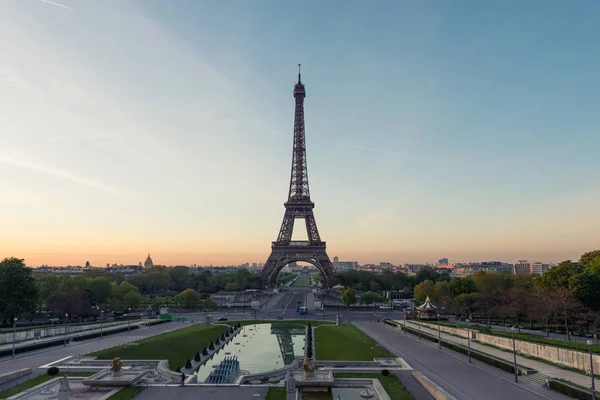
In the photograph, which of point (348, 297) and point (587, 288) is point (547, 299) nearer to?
point (587, 288)

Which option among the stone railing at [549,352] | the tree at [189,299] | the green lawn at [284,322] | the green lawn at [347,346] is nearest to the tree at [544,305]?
the stone railing at [549,352]

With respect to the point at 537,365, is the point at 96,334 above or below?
below

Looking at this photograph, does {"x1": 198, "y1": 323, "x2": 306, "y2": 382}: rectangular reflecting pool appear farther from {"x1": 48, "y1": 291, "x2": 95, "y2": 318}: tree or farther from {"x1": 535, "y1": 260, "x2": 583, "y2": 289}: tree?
{"x1": 535, "y1": 260, "x2": 583, "y2": 289}: tree

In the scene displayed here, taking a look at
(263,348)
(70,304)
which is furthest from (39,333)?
(263,348)

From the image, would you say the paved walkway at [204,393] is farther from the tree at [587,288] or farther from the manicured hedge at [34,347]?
the tree at [587,288]

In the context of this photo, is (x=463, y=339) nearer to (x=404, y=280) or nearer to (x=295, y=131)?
(x=295, y=131)

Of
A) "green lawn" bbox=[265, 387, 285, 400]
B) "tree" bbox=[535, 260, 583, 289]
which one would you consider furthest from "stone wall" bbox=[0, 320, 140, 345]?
"tree" bbox=[535, 260, 583, 289]

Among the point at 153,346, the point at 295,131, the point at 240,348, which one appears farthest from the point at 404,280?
the point at 153,346
